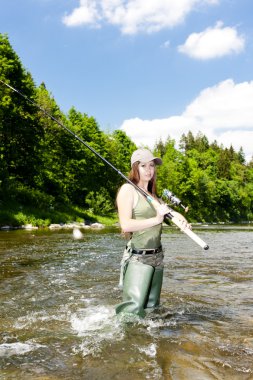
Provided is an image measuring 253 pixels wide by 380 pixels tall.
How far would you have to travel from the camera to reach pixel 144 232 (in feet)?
21.1

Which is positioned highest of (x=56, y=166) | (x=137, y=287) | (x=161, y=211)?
(x=56, y=166)

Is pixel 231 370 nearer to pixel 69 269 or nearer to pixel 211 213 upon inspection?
pixel 69 269

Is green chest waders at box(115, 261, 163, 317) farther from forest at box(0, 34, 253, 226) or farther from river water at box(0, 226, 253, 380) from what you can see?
forest at box(0, 34, 253, 226)

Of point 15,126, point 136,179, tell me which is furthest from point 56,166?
point 136,179

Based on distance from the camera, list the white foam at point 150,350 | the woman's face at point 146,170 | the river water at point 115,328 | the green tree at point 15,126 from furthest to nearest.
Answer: the green tree at point 15,126
the woman's face at point 146,170
the white foam at point 150,350
the river water at point 115,328

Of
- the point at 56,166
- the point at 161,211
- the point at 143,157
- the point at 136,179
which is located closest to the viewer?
the point at 161,211

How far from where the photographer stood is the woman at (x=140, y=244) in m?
6.24

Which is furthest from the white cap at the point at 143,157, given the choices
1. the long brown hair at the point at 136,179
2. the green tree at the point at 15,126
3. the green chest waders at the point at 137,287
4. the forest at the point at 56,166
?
the green tree at the point at 15,126

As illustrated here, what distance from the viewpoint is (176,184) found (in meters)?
89.5

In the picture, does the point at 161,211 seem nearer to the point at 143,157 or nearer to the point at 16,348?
the point at 143,157

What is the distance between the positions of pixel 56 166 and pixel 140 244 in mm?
53040

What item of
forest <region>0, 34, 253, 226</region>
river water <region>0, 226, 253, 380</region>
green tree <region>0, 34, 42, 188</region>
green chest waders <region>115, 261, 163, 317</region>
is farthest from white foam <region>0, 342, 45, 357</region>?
green tree <region>0, 34, 42, 188</region>

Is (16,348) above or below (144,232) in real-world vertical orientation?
below

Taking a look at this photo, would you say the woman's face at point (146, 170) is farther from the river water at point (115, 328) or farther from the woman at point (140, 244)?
the river water at point (115, 328)
